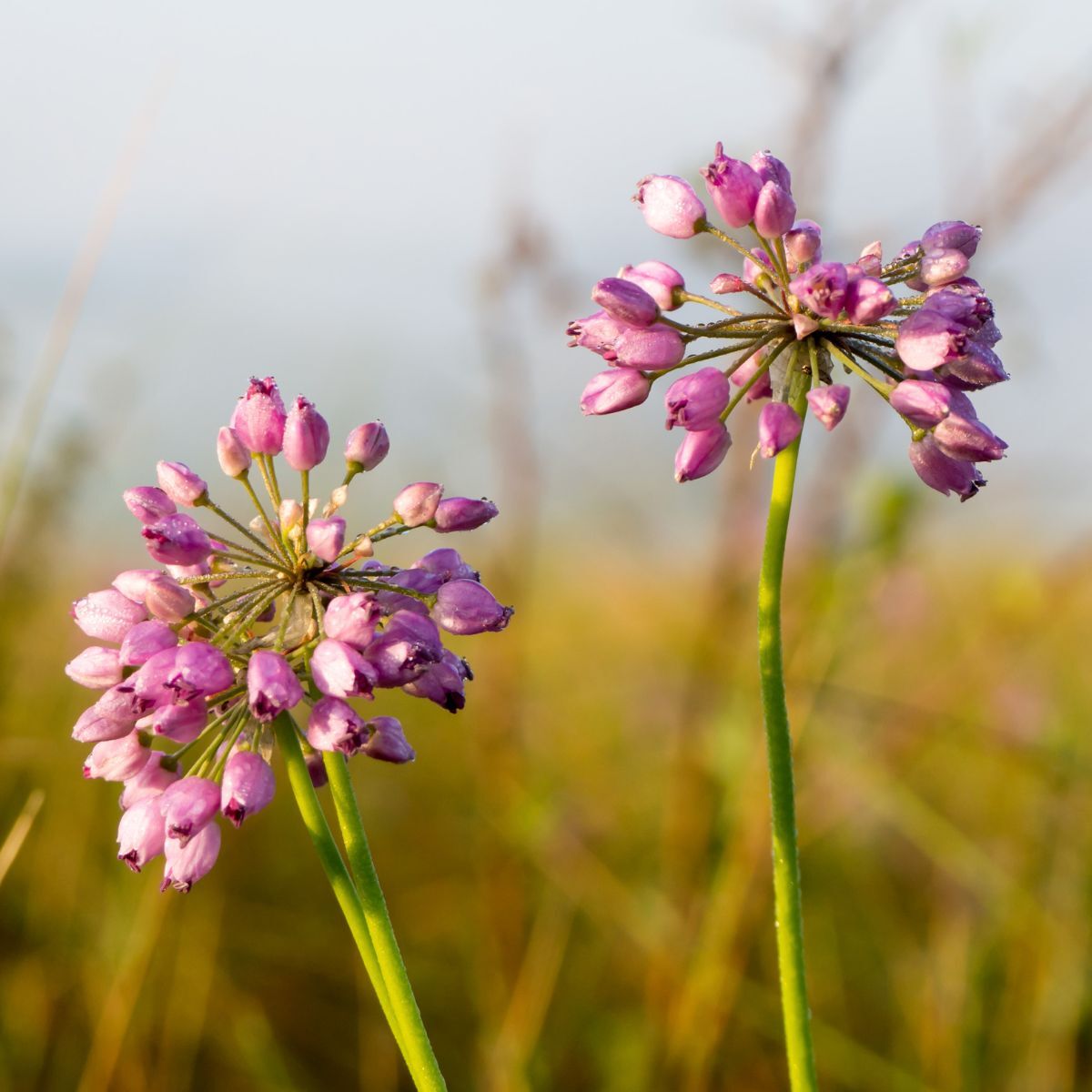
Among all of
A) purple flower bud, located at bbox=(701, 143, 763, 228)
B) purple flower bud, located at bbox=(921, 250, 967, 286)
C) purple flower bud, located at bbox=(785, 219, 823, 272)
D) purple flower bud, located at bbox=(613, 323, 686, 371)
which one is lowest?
purple flower bud, located at bbox=(613, 323, 686, 371)

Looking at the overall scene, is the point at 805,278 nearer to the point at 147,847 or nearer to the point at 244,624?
the point at 244,624

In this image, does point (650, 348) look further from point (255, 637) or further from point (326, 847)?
point (326, 847)

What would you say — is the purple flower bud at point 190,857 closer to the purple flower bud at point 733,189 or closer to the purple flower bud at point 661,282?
the purple flower bud at point 661,282

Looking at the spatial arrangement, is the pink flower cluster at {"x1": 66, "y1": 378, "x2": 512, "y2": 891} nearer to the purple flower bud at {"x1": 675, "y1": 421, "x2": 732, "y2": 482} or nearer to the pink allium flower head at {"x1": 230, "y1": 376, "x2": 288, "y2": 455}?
the pink allium flower head at {"x1": 230, "y1": 376, "x2": 288, "y2": 455}

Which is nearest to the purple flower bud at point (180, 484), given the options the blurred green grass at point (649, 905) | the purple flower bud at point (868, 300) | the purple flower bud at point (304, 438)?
the purple flower bud at point (304, 438)

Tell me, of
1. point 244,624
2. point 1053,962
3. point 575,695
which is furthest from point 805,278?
point 575,695

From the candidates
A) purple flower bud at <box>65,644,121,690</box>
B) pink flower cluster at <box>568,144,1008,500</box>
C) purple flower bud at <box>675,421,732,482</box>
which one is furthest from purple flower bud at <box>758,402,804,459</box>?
purple flower bud at <box>65,644,121,690</box>
